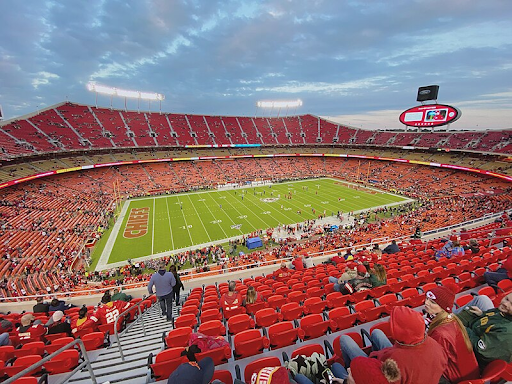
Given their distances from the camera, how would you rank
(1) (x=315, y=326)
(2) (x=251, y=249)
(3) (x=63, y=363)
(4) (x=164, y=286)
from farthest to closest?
(2) (x=251, y=249) < (4) (x=164, y=286) < (1) (x=315, y=326) < (3) (x=63, y=363)

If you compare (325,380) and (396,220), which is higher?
(325,380)

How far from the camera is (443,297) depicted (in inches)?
123

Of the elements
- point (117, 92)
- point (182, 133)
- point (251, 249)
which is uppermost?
point (117, 92)

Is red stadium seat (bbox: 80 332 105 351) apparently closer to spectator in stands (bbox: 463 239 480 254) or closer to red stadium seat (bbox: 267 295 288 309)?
red stadium seat (bbox: 267 295 288 309)

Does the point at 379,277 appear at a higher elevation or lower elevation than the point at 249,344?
higher

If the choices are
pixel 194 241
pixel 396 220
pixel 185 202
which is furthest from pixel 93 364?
pixel 185 202

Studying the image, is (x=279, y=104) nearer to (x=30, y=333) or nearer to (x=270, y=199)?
(x=270, y=199)

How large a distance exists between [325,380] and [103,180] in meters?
52.8

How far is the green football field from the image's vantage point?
27172 millimetres

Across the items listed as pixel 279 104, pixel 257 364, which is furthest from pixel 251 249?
pixel 279 104

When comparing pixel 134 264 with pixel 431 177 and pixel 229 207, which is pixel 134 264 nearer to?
pixel 229 207

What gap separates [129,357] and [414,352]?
524 centimetres

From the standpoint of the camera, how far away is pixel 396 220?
2995cm

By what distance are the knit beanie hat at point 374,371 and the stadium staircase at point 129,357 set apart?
3.50 m
